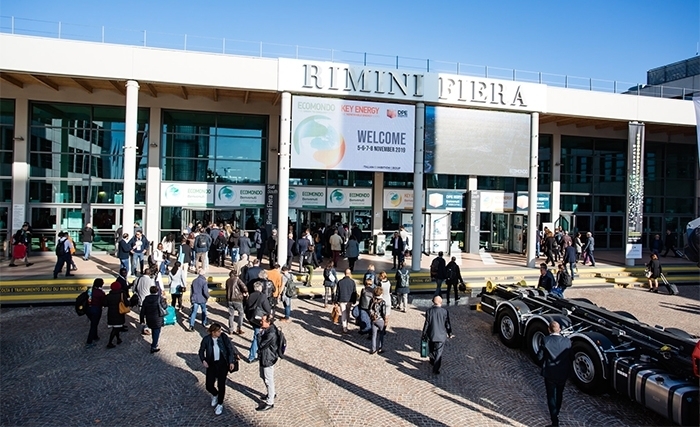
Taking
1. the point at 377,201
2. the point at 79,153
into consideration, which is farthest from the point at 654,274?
the point at 79,153

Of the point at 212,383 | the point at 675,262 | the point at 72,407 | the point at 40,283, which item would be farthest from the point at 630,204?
the point at 40,283

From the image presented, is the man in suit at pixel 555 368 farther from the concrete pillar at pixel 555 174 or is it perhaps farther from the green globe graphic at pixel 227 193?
the concrete pillar at pixel 555 174

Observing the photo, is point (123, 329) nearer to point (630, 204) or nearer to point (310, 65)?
point (310, 65)

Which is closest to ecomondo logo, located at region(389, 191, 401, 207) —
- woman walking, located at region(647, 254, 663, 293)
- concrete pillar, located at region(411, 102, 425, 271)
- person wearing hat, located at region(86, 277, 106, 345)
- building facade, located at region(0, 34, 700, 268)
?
building facade, located at region(0, 34, 700, 268)

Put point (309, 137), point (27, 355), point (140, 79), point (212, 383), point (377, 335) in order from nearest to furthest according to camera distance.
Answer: point (212, 383) → point (27, 355) → point (377, 335) → point (140, 79) → point (309, 137)

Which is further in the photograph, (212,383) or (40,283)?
(40,283)

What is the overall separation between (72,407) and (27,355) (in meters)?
2.79

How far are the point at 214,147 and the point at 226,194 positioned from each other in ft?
7.21

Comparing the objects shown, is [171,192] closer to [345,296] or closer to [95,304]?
[95,304]

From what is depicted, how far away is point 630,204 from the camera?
18812 millimetres

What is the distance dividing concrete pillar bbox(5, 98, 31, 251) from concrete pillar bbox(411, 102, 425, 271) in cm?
1560

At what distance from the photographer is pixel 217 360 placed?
20.4 ft

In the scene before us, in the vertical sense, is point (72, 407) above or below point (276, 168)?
below

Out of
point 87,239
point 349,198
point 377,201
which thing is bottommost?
point 87,239
